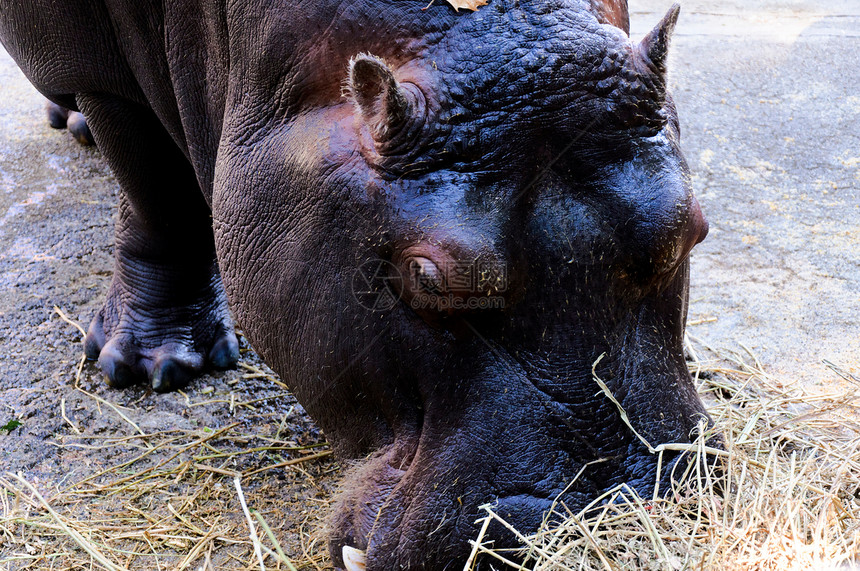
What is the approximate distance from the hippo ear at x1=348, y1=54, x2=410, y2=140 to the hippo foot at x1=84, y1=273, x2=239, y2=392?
6.19 feet

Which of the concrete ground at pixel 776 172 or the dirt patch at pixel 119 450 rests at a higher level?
the dirt patch at pixel 119 450

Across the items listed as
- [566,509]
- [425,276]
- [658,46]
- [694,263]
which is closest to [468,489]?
[566,509]

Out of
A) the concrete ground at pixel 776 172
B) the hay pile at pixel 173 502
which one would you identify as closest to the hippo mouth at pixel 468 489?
the hay pile at pixel 173 502

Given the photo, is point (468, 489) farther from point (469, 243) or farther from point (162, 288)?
point (162, 288)

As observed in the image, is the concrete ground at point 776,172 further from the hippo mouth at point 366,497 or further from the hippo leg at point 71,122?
the hippo leg at point 71,122

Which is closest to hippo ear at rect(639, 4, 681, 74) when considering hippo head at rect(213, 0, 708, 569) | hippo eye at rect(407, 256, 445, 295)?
hippo head at rect(213, 0, 708, 569)

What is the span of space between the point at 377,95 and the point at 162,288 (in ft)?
6.56

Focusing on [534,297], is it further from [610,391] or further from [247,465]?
[247,465]

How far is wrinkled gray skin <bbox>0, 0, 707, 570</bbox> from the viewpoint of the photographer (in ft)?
5.49

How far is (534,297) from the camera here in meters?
1.71

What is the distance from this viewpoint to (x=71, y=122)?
16.5ft

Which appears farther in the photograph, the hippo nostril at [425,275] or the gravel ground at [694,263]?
the gravel ground at [694,263]

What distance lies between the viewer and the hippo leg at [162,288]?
3213 mm

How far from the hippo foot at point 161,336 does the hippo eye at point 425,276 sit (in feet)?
6.22
